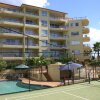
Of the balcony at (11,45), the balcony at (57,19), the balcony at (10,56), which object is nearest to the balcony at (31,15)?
the balcony at (57,19)

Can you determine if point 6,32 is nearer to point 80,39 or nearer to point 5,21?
point 5,21

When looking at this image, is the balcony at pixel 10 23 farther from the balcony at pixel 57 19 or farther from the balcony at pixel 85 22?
the balcony at pixel 85 22

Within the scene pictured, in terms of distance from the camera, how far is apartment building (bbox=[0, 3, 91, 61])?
172 feet

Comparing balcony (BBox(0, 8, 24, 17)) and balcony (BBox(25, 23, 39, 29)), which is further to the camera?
balcony (BBox(25, 23, 39, 29))

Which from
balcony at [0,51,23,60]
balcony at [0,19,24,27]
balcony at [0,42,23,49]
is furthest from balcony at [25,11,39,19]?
balcony at [0,51,23,60]

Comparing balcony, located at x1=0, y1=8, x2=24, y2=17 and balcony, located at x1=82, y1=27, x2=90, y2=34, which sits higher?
balcony, located at x1=0, y1=8, x2=24, y2=17

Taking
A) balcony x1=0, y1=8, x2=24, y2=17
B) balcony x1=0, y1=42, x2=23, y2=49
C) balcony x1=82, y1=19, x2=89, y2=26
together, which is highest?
balcony x1=0, y1=8, x2=24, y2=17

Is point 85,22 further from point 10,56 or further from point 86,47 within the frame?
point 10,56

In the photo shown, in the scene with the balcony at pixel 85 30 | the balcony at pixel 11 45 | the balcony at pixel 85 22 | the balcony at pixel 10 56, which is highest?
the balcony at pixel 85 22

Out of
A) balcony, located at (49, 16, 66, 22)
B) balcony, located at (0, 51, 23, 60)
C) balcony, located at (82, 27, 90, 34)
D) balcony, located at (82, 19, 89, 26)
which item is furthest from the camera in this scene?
balcony, located at (82, 27, 90, 34)

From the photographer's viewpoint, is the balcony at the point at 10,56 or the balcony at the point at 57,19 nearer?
the balcony at the point at 10,56

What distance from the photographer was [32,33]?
188 ft

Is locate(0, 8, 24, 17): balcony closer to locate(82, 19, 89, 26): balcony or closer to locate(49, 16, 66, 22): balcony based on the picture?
locate(49, 16, 66, 22): balcony

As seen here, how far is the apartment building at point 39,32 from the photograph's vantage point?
52.3 m
